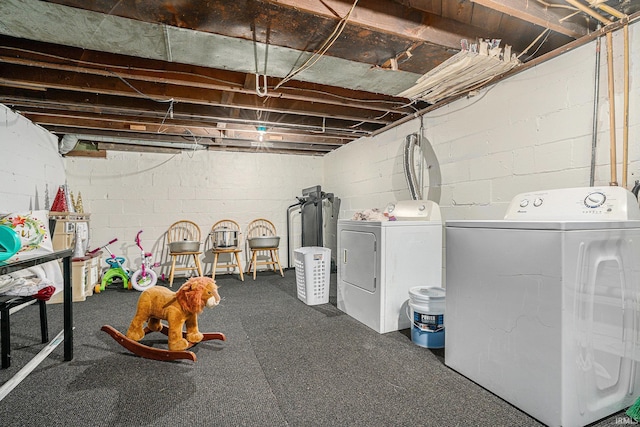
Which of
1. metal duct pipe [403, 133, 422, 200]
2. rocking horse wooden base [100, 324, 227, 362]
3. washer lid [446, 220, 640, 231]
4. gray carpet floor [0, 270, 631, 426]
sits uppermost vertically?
metal duct pipe [403, 133, 422, 200]

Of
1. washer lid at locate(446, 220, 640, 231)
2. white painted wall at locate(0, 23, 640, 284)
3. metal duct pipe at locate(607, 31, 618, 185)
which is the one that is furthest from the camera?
white painted wall at locate(0, 23, 640, 284)

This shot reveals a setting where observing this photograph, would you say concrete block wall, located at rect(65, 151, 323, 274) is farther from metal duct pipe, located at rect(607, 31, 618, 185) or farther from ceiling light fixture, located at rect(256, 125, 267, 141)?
metal duct pipe, located at rect(607, 31, 618, 185)

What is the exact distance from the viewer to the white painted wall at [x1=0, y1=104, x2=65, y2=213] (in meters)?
2.71

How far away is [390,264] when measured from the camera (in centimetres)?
229

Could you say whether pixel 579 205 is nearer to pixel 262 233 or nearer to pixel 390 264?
pixel 390 264

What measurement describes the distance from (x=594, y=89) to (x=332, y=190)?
3.46 meters

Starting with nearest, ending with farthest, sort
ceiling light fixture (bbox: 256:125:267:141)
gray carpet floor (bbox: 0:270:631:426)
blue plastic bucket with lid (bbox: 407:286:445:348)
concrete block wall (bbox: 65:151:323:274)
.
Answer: gray carpet floor (bbox: 0:270:631:426) < blue plastic bucket with lid (bbox: 407:286:445:348) < ceiling light fixture (bbox: 256:125:267:141) < concrete block wall (bbox: 65:151:323:274)

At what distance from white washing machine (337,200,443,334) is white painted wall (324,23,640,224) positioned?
15.3 inches

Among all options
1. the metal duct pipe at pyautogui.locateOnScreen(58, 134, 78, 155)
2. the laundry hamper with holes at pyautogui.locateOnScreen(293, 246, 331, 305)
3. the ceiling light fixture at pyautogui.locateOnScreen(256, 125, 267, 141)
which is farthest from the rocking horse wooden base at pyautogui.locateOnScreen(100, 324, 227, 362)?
the metal duct pipe at pyautogui.locateOnScreen(58, 134, 78, 155)

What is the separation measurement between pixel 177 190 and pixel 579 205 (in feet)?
14.7

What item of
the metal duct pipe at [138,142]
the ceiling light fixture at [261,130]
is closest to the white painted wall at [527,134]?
the ceiling light fixture at [261,130]

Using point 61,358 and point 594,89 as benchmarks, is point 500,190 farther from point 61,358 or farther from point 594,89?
point 61,358

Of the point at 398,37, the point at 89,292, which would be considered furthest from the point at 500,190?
the point at 89,292

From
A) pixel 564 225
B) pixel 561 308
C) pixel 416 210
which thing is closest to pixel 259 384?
pixel 561 308
